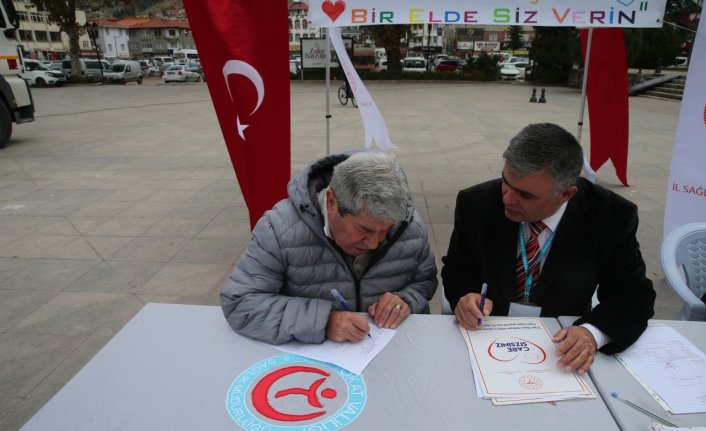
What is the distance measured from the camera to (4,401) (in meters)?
2.39

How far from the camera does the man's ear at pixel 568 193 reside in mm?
1644

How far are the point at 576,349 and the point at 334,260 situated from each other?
87 centimetres

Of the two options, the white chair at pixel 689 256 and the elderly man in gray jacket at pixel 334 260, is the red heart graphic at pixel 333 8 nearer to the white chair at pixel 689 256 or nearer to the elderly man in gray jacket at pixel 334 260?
the elderly man in gray jacket at pixel 334 260

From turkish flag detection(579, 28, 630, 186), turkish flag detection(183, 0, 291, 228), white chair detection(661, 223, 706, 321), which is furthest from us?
turkish flag detection(579, 28, 630, 186)

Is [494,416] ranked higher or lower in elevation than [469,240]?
lower

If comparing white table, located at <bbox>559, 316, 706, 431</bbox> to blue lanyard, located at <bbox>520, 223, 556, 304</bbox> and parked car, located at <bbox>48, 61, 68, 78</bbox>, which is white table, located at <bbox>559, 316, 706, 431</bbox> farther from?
parked car, located at <bbox>48, 61, 68, 78</bbox>

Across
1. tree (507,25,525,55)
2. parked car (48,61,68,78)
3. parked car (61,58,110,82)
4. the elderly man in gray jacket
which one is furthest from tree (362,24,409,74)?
tree (507,25,525,55)

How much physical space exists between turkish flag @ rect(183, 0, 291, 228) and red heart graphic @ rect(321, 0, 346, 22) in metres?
0.47

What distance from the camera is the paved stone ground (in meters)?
A: 3.06

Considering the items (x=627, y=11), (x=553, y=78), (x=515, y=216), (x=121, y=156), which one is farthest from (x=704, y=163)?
(x=553, y=78)

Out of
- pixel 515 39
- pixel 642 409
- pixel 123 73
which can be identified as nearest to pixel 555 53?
pixel 123 73

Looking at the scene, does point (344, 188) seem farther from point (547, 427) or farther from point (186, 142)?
point (186, 142)

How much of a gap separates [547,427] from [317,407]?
23.8 inches

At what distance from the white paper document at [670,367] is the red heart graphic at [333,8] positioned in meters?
3.00
